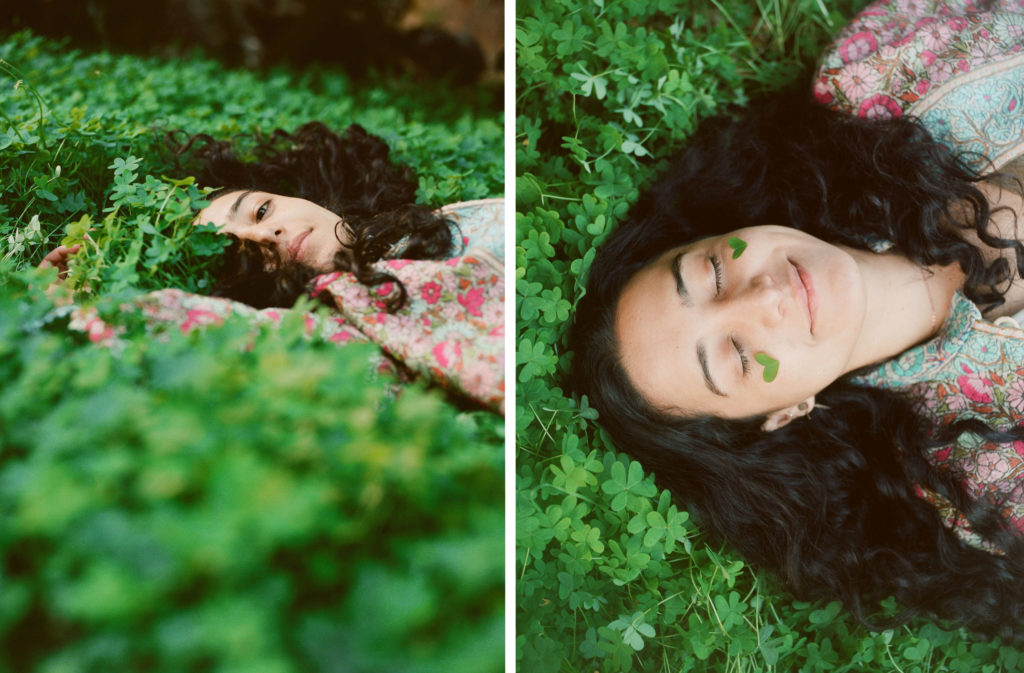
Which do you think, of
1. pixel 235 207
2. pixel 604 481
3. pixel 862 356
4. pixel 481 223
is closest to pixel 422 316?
pixel 481 223

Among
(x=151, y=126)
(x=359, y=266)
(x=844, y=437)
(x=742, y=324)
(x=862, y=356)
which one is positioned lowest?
(x=844, y=437)

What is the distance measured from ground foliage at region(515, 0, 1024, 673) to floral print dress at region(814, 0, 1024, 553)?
0.86ft

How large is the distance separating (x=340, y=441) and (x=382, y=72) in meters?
0.68

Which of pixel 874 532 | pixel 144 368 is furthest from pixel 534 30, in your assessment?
pixel 874 532

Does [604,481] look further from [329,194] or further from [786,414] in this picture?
[329,194]

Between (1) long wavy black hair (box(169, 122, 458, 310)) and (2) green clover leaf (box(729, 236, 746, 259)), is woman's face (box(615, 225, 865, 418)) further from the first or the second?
(1) long wavy black hair (box(169, 122, 458, 310))

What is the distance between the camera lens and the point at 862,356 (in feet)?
3.66

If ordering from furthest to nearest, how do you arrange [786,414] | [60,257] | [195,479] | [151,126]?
[786,414], [151,126], [60,257], [195,479]

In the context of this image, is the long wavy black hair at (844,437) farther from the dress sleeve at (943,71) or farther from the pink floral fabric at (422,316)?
the pink floral fabric at (422,316)

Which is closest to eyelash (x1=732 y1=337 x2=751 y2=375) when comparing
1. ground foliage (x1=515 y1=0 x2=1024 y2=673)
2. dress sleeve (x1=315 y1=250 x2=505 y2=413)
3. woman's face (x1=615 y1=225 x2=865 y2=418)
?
woman's face (x1=615 y1=225 x2=865 y2=418)

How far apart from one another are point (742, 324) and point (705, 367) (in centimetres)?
8

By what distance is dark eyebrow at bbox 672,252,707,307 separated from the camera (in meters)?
1.00

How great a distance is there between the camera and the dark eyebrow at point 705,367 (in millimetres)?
984

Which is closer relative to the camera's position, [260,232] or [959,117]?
[260,232]
